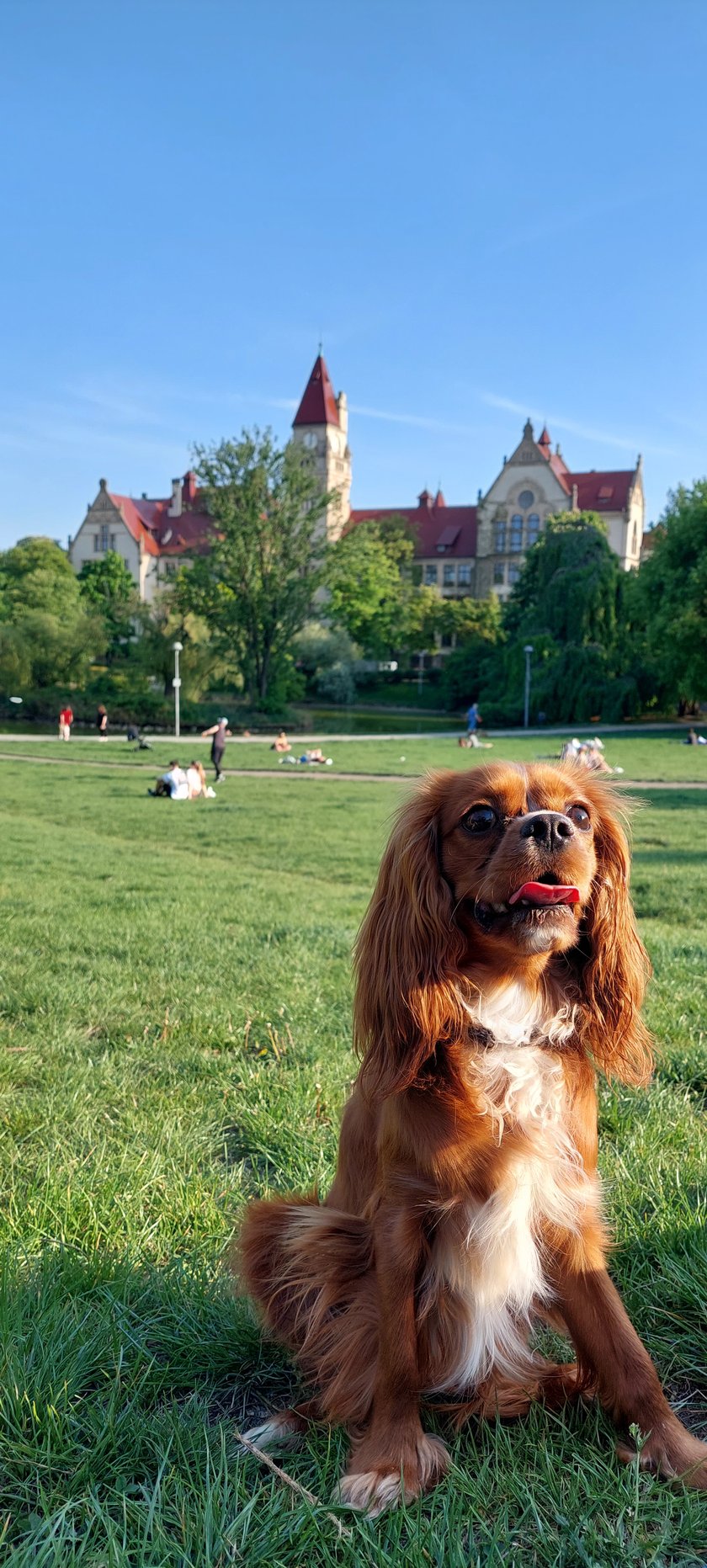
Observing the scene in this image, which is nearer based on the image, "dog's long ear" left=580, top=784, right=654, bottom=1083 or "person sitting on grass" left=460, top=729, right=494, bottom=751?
"dog's long ear" left=580, top=784, right=654, bottom=1083

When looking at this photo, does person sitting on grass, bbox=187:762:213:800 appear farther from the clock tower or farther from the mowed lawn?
the clock tower

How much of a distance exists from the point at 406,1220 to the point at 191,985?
381 centimetres

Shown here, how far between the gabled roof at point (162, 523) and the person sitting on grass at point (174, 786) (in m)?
90.9

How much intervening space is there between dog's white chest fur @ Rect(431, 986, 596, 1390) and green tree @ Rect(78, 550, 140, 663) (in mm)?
64613

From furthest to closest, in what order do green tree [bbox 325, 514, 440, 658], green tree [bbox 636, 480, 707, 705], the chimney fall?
the chimney
green tree [bbox 325, 514, 440, 658]
green tree [bbox 636, 480, 707, 705]

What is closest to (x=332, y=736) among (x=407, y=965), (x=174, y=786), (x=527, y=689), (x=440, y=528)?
(x=527, y=689)

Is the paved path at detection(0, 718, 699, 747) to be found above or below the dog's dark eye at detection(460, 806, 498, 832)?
below

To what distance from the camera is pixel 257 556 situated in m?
59.3

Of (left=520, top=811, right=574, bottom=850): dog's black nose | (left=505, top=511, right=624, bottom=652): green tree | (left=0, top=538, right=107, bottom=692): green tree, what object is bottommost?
(left=520, top=811, right=574, bottom=850): dog's black nose

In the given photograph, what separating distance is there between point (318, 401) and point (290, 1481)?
4560 inches

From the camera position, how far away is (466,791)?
7.48 ft

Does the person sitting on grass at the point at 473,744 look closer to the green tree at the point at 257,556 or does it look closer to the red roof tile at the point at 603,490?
the green tree at the point at 257,556

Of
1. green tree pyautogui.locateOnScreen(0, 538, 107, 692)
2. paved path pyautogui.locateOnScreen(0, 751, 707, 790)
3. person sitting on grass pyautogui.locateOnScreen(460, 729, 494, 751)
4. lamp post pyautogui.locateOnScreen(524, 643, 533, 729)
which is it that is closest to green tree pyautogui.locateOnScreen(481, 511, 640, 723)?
lamp post pyautogui.locateOnScreen(524, 643, 533, 729)

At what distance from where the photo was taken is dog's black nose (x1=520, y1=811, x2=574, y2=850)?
2.11 metres
